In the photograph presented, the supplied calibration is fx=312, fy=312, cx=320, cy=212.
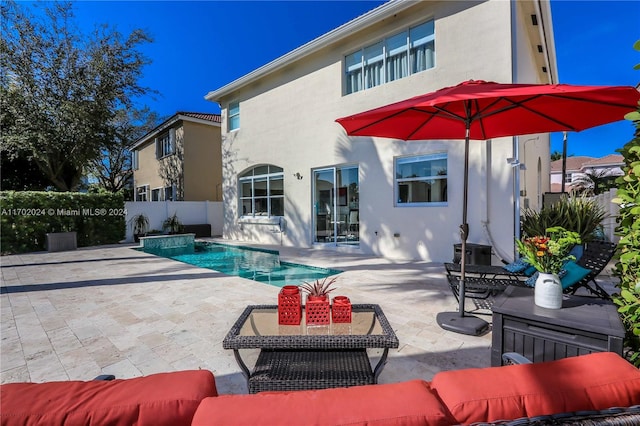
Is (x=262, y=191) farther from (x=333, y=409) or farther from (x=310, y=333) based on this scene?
(x=333, y=409)

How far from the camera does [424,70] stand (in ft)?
26.7

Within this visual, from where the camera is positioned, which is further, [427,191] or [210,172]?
[210,172]

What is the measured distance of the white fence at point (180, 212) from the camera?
13.6 m

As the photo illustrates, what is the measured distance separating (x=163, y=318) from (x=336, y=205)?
6721 mm

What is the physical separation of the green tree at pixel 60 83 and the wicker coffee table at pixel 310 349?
15772 millimetres

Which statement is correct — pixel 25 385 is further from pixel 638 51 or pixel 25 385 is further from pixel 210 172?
pixel 210 172

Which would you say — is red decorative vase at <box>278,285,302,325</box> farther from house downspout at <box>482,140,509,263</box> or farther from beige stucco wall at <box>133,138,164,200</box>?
beige stucco wall at <box>133,138,164,200</box>

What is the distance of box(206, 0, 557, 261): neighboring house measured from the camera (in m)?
7.14

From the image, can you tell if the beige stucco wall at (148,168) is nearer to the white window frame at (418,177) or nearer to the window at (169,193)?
the window at (169,193)

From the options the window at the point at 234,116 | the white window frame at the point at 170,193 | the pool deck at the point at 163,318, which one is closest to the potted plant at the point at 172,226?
the white window frame at the point at 170,193

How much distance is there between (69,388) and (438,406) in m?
1.23

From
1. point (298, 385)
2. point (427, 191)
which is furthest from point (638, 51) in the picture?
point (427, 191)

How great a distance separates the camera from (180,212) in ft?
49.4

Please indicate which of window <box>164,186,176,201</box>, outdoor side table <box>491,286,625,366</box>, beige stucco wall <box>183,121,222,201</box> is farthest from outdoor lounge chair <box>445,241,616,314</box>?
window <box>164,186,176,201</box>
